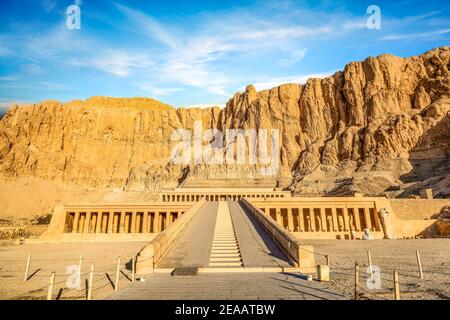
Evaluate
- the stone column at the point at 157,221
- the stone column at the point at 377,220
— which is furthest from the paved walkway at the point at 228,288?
the stone column at the point at 377,220

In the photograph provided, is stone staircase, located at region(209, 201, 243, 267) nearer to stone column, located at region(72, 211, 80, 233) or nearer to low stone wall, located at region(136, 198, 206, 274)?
low stone wall, located at region(136, 198, 206, 274)

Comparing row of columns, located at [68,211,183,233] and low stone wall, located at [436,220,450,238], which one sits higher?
Result: row of columns, located at [68,211,183,233]

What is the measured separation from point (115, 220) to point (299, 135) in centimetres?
6003

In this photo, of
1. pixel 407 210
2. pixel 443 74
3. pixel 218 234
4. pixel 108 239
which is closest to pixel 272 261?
pixel 218 234

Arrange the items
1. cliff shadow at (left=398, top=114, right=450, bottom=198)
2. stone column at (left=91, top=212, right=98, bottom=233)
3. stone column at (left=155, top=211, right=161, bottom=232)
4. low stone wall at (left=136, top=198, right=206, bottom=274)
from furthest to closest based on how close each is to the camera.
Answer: cliff shadow at (left=398, top=114, right=450, bottom=198), stone column at (left=91, top=212, right=98, bottom=233), stone column at (left=155, top=211, right=161, bottom=232), low stone wall at (left=136, top=198, right=206, bottom=274)

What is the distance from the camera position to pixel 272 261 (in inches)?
373

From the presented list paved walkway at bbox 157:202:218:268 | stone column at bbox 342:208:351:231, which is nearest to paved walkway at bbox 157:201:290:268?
paved walkway at bbox 157:202:218:268

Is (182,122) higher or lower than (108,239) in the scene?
higher

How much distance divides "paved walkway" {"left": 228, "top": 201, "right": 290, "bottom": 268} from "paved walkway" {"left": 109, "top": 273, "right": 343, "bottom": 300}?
3.97 ft

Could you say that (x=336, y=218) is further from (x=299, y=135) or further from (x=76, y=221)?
(x=299, y=135)

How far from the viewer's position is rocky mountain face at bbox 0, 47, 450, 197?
54.8 metres

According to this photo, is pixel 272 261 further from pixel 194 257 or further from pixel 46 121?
pixel 46 121

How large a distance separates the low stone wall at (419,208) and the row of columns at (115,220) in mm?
25209
